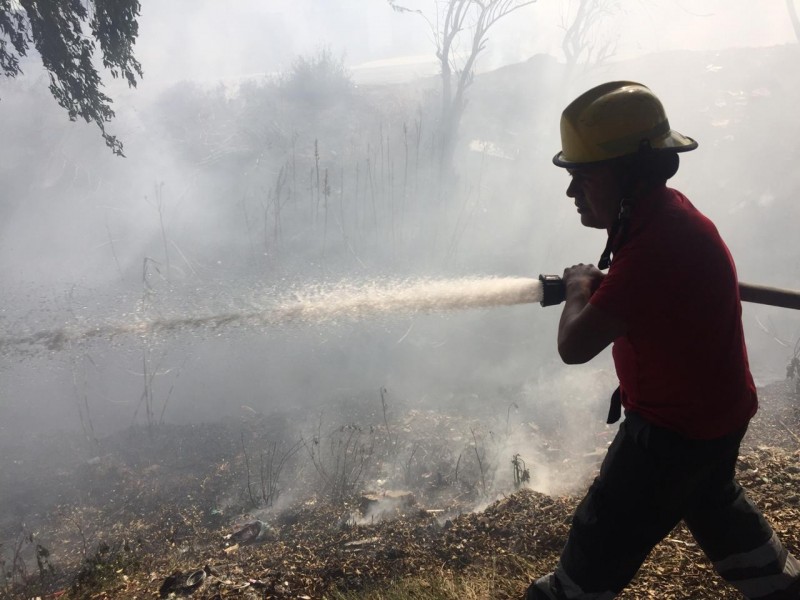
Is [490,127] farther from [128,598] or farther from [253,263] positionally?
[128,598]

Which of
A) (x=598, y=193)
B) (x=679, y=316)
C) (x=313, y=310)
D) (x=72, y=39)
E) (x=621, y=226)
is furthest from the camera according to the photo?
(x=313, y=310)

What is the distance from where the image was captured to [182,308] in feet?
33.0

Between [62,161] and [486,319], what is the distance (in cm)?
1162

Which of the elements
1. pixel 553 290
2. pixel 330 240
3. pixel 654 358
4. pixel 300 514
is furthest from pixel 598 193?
pixel 330 240

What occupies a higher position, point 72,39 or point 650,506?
point 72,39

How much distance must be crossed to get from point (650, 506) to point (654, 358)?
0.47 meters

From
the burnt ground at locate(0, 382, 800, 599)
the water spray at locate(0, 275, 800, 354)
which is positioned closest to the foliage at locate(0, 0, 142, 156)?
the water spray at locate(0, 275, 800, 354)

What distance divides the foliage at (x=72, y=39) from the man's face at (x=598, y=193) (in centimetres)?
471

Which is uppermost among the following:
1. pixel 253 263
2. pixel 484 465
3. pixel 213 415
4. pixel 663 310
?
pixel 663 310

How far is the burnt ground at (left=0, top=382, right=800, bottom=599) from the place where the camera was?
2.50m

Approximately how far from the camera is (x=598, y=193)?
5.15 feet

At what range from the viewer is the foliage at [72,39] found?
4.35 m

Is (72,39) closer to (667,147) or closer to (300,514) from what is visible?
(300,514)

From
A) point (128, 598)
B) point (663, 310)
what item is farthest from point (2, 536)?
point (663, 310)
